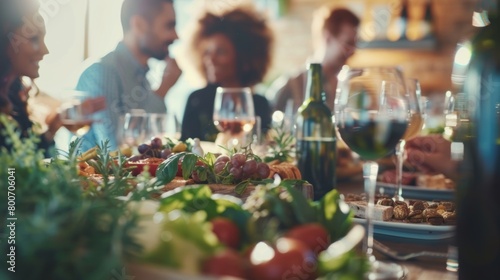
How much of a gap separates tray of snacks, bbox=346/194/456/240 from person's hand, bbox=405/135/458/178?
0.48 m

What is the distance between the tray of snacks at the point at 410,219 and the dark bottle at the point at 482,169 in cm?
27

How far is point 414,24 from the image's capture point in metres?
4.97

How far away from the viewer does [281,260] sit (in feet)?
1.55

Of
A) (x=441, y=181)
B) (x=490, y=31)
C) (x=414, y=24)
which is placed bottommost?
(x=441, y=181)

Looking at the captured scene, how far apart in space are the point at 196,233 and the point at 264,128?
2361 mm

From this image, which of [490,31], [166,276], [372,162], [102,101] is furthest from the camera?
[102,101]

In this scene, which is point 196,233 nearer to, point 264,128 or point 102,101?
point 102,101

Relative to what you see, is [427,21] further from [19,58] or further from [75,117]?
[75,117]

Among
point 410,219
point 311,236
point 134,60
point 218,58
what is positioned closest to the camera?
point 311,236

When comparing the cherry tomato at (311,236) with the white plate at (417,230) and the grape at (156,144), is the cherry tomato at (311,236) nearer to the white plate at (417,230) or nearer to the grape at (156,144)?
the white plate at (417,230)

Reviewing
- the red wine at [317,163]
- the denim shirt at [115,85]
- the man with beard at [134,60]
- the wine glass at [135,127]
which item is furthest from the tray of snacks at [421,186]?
the man with beard at [134,60]

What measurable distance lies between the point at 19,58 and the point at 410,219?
4.77ft

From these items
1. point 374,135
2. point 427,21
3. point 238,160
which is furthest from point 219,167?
point 427,21

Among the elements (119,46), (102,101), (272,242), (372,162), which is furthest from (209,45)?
(272,242)
